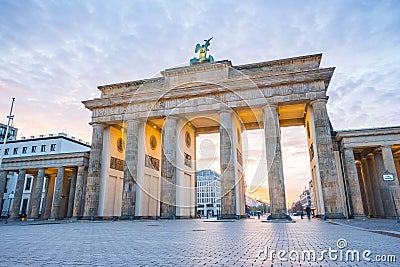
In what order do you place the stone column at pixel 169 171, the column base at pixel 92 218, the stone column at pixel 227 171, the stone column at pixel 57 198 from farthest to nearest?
the stone column at pixel 57 198 < the column base at pixel 92 218 < the stone column at pixel 169 171 < the stone column at pixel 227 171

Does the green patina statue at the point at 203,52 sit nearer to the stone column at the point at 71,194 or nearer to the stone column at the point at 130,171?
the stone column at the point at 130,171

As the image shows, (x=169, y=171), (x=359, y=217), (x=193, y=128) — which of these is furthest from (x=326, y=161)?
(x=193, y=128)

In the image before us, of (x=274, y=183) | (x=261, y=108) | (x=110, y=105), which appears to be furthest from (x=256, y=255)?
(x=110, y=105)

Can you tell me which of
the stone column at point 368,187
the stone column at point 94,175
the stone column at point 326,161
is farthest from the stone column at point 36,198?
the stone column at point 368,187

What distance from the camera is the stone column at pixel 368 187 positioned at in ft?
98.2

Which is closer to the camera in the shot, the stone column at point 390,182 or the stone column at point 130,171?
the stone column at point 390,182

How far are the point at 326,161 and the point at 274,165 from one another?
15.1 ft

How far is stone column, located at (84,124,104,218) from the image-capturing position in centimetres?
3069

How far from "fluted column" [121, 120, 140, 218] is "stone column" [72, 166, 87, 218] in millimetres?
6350

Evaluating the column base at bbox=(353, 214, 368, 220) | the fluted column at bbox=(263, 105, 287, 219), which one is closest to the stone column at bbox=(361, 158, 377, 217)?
the column base at bbox=(353, 214, 368, 220)

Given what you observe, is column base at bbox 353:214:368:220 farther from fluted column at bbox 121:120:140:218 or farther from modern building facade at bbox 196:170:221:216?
modern building facade at bbox 196:170:221:216

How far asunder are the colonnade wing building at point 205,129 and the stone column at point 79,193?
204 cm

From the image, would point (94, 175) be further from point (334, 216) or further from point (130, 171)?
point (334, 216)

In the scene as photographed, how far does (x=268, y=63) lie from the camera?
2914 centimetres
